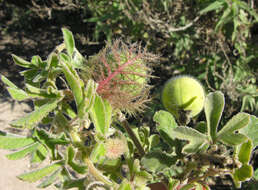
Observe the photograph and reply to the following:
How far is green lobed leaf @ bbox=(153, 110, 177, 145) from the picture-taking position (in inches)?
Answer: 39.4

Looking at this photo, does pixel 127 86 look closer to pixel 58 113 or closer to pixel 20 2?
pixel 58 113

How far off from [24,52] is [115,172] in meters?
5.34

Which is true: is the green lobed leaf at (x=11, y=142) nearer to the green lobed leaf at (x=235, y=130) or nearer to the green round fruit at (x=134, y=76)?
the green round fruit at (x=134, y=76)

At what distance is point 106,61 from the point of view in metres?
0.97

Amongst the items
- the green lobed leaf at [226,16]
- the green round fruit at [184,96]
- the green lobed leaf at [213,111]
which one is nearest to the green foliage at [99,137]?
the green lobed leaf at [213,111]

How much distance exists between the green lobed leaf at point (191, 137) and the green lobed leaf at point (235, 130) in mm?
61

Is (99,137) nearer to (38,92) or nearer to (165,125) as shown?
(38,92)

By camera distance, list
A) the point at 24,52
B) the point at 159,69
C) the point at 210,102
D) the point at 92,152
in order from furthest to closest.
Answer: the point at 24,52 → the point at 159,69 → the point at 210,102 → the point at 92,152

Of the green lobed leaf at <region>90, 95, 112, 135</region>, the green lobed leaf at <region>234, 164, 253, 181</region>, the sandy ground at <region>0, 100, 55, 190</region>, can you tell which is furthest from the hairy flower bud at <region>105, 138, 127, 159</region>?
the sandy ground at <region>0, 100, 55, 190</region>

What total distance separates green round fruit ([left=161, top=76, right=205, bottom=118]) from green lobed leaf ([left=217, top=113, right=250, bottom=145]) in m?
0.23

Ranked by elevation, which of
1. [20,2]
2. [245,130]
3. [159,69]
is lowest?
[159,69]

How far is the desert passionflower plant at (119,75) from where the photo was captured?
0.93 m

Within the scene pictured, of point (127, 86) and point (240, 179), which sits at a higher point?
point (127, 86)

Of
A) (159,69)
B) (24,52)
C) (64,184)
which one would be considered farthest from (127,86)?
(24,52)
